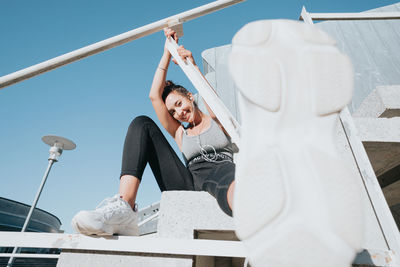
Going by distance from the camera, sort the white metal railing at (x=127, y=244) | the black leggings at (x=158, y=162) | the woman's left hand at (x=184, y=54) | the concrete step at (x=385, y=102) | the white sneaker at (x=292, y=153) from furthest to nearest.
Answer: the woman's left hand at (x=184, y=54), the concrete step at (x=385, y=102), the black leggings at (x=158, y=162), the white metal railing at (x=127, y=244), the white sneaker at (x=292, y=153)

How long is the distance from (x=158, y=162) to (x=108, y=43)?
65 centimetres

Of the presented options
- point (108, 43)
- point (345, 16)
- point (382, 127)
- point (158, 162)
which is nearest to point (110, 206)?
point (158, 162)

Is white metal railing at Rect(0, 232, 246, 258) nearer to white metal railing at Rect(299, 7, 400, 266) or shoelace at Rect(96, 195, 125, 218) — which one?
shoelace at Rect(96, 195, 125, 218)

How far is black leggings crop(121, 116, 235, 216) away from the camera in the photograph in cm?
96

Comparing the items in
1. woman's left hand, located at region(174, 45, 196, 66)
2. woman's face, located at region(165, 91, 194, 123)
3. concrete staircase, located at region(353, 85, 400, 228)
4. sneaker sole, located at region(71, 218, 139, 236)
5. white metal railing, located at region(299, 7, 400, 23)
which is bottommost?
sneaker sole, located at region(71, 218, 139, 236)

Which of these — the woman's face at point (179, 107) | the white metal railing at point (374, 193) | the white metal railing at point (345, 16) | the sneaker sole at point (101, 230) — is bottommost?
the sneaker sole at point (101, 230)

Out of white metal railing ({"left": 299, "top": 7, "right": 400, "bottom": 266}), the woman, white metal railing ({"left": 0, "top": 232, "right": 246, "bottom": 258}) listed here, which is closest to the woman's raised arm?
the woman

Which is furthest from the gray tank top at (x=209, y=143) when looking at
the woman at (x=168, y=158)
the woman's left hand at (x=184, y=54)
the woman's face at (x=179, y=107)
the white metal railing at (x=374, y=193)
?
the white metal railing at (x=374, y=193)

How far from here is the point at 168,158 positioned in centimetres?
108

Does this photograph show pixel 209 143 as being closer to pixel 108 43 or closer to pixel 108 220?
pixel 108 220

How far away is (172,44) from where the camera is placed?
1255mm

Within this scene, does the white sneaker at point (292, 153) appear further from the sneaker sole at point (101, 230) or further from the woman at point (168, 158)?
the sneaker sole at point (101, 230)

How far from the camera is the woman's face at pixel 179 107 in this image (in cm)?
128

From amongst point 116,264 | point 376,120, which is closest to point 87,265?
point 116,264
